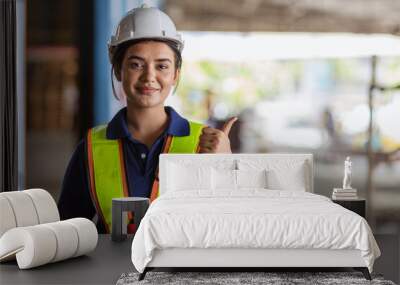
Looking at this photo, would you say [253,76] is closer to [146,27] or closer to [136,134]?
[146,27]

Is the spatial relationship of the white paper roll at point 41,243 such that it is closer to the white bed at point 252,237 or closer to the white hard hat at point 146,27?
the white bed at point 252,237

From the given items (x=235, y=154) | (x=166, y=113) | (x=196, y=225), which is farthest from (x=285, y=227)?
(x=166, y=113)

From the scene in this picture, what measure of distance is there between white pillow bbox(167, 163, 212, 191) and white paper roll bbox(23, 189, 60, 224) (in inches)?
43.5

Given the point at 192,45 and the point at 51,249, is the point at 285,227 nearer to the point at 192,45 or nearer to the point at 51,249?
the point at 51,249

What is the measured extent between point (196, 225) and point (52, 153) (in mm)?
2670

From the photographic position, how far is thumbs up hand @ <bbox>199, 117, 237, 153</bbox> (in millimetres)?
7137

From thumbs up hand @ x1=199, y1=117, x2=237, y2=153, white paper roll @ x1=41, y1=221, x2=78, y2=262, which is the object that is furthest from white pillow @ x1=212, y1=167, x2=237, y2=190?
white paper roll @ x1=41, y1=221, x2=78, y2=262

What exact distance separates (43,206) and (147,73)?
174 cm

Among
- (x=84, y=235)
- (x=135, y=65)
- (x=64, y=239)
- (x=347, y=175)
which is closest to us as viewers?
(x=64, y=239)

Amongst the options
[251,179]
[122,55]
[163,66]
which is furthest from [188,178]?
[122,55]

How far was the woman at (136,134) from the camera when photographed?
6992 mm

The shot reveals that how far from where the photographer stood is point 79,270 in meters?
5.27

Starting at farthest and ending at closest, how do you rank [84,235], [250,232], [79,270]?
[84,235] → [79,270] → [250,232]

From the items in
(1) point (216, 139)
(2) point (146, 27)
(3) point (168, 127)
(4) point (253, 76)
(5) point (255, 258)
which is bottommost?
(5) point (255, 258)
